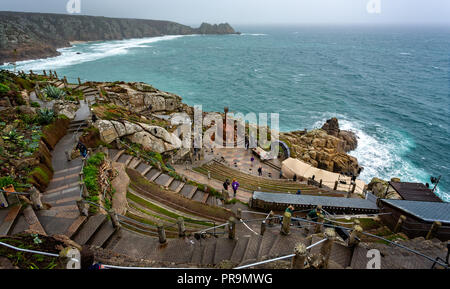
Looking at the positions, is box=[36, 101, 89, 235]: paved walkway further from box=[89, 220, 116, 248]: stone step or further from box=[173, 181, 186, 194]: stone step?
box=[173, 181, 186, 194]: stone step

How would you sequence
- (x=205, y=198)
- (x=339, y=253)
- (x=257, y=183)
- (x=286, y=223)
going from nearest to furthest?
(x=339, y=253)
(x=286, y=223)
(x=205, y=198)
(x=257, y=183)

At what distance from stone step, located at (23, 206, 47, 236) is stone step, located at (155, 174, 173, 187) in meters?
7.39

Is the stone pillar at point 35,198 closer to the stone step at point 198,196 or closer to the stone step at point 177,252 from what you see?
the stone step at point 177,252

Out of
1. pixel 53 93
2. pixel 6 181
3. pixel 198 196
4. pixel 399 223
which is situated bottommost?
pixel 198 196

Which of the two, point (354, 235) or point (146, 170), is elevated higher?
point (146, 170)

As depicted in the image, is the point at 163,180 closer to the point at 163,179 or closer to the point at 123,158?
the point at 163,179

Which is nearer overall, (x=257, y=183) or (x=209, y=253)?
(x=209, y=253)

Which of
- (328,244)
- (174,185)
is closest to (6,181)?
(174,185)

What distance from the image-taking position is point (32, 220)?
31.0 feet

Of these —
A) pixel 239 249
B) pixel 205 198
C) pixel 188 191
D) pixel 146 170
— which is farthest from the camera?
pixel 146 170

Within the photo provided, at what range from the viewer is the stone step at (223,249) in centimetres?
909

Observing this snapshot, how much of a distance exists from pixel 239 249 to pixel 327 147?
99.4 feet

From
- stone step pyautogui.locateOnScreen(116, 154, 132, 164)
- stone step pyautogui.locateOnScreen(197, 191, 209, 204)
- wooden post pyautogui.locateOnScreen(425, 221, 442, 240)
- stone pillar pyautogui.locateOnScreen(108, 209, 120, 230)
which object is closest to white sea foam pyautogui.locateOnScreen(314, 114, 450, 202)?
wooden post pyautogui.locateOnScreen(425, 221, 442, 240)
